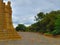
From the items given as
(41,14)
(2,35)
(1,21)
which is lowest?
(2,35)

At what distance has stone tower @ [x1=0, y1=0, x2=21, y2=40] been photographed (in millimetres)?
27656

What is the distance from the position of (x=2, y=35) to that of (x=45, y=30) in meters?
18.9

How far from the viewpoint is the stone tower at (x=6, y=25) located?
27.7 metres

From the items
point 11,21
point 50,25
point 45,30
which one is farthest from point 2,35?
point 45,30

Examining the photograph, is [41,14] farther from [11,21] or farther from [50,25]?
[11,21]

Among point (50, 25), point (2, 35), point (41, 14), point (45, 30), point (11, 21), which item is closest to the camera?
point (2, 35)

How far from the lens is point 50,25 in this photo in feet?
132

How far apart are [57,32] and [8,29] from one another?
1051 cm

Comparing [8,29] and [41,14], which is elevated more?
[41,14]

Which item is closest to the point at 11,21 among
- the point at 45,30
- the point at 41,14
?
the point at 45,30

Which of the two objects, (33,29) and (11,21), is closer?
(11,21)

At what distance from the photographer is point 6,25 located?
29.0 meters

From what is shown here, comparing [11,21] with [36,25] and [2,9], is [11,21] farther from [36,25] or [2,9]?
[36,25]

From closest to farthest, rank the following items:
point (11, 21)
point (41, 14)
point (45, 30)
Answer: point (11, 21) < point (45, 30) < point (41, 14)
